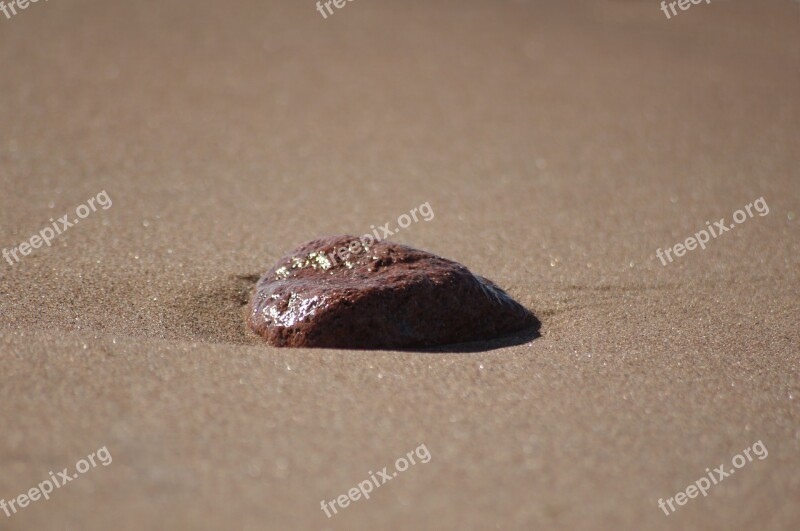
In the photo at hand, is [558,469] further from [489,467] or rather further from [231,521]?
[231,521]

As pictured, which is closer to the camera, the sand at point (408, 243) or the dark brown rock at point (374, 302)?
the sand at point (408, 243)

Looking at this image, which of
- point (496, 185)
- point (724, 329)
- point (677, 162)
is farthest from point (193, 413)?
point (677, 162)

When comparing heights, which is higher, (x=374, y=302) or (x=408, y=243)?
(x=374, y=302)

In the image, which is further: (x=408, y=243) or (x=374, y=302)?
(x=408, y=243)

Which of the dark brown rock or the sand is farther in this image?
the dark brown rock
